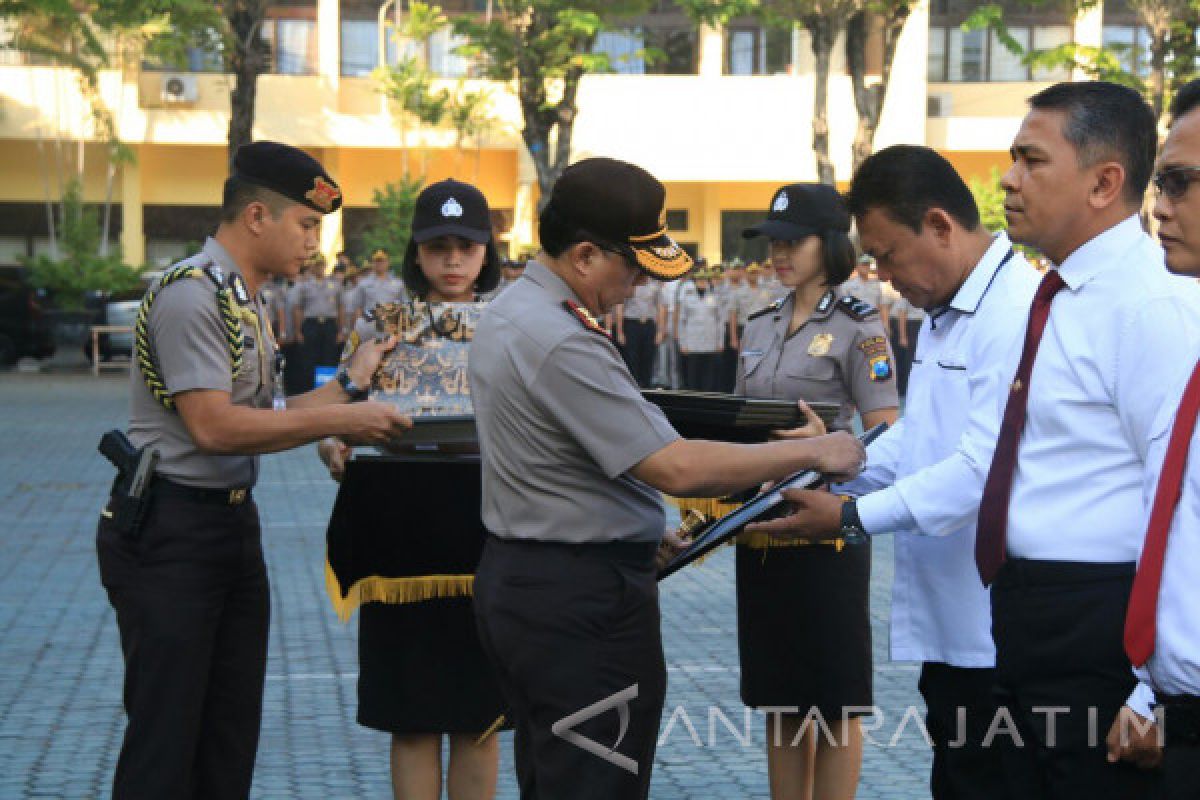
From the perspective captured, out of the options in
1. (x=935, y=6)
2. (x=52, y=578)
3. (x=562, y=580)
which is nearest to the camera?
(x=562, y=580)

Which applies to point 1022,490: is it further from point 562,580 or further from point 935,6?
point 935,6

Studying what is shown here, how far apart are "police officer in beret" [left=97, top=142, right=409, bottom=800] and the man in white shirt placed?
53.4 inches

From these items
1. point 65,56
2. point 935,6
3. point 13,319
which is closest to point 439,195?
point 13,319

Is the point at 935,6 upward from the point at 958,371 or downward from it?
upward

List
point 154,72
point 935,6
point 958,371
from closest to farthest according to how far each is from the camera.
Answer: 1. point 958,371
2. point 154,72
3. point 935,6

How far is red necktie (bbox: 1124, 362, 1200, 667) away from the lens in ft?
10.6

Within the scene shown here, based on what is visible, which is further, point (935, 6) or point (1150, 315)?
point (935, 6)

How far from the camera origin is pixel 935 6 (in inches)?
1848

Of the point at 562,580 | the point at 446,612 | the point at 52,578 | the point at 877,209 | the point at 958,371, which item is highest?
the point at 877,209

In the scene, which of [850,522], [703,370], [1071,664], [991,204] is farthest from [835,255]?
[991,204]

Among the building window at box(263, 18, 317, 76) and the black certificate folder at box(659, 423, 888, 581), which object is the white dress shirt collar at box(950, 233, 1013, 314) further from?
the building window at box(263, 18, 317, 76)

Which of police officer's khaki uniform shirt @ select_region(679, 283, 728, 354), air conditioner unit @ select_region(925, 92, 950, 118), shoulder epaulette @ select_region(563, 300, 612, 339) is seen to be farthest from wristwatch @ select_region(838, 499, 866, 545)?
air conditioner unit @ select_region(925, 92, 950, 118)

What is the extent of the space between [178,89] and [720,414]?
4015 cm

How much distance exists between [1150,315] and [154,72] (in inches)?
1684
